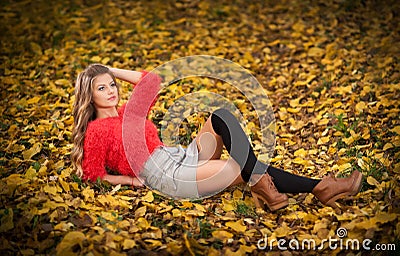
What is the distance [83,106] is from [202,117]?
1.10 meters

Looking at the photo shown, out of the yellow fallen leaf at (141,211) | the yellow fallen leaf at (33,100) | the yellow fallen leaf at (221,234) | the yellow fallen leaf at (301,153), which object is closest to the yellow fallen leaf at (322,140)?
the yellow fallen leaf at (301,153)

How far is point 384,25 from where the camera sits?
18.2 feet

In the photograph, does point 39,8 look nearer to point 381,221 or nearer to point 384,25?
point 384,25

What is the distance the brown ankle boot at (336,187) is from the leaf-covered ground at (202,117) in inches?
3.3

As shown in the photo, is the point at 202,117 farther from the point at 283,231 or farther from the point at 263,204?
the point at 283,231

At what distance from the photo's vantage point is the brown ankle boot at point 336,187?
9.73ft

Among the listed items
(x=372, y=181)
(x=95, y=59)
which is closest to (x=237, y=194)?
(x=372, y=181)

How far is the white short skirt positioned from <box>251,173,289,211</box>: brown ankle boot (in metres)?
0.35

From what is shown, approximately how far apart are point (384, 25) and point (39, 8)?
3551 mm

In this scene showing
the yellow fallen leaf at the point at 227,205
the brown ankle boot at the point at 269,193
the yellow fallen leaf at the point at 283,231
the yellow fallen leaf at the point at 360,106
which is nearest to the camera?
the yellow fallen leaf at the point at 283,231

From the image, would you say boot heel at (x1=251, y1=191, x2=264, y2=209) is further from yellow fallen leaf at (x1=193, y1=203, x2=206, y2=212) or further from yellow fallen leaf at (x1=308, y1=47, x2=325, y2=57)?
yellow fallen leaf at (x1=308, y1=47, x2=325, y2=57)

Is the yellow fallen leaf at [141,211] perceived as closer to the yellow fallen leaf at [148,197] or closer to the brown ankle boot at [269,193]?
the yellow fallen leaf at [148,197]

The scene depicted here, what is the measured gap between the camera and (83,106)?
319 cm

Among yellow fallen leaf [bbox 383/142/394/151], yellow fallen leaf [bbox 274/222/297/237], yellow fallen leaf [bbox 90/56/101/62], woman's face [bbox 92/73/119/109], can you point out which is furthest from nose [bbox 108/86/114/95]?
yellow fallen leaf [bbox 90/56/101/62]
